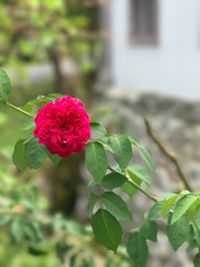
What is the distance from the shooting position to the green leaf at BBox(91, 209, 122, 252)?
4.34 ft

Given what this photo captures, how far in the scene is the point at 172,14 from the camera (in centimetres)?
630

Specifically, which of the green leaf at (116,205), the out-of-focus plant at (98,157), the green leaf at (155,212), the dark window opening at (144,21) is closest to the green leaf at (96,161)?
the out-of-focus plant at (98,157)

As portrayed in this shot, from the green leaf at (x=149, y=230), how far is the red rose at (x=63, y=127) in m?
0.39

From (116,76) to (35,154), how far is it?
6630 mm

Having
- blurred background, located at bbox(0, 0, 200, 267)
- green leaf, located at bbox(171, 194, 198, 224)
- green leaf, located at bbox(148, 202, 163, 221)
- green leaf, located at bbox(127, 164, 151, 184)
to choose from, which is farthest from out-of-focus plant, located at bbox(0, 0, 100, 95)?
green leaf, located at bbox(171, 194, 198, 224)

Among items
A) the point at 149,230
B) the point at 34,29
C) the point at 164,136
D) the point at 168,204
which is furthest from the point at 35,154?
the point at 164,136

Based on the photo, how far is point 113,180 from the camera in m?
1.36

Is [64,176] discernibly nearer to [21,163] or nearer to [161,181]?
[161,181]

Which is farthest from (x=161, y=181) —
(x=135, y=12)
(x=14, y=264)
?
(x=135, y=12)

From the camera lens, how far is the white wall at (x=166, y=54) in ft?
19.5

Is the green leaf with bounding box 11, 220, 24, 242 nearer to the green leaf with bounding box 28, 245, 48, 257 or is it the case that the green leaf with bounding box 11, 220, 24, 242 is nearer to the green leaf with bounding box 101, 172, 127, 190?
the green leaf with bounding box 28, 245, 48, 257

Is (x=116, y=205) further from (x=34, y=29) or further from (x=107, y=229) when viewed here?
(x=34, y=29)

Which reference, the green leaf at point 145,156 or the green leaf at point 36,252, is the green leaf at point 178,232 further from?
the green leaf at point 36,252

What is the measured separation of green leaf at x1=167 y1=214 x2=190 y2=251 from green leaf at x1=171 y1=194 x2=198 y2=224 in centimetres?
5
